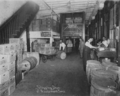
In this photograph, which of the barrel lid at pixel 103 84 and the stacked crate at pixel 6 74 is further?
the stacked crate at pixel 6 74

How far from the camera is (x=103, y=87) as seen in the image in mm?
2363

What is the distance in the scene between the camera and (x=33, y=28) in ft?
31.2

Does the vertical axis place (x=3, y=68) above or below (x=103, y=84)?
above

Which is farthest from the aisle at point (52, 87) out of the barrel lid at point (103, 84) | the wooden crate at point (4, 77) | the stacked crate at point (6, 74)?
the barrel lid at point (103, 84)

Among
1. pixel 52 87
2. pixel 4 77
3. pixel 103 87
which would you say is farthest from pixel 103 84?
pixel 4 77

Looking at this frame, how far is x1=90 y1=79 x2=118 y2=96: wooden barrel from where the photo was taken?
2285 millimetres

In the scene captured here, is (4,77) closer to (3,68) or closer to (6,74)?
(6,74)

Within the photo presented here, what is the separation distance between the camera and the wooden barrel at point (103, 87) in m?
2.29

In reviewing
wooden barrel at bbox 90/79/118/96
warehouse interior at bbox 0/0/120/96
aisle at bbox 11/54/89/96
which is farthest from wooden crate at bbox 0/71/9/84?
wooden barrel at bbox 90/79/118/96

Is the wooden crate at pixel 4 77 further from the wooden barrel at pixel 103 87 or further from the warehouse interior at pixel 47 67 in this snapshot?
the wooden barrel at pixel 103 87

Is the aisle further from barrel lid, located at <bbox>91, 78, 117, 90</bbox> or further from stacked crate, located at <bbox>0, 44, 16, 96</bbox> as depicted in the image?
barrel lid, located at <bbox>91, 78, 117, 90</bbox>

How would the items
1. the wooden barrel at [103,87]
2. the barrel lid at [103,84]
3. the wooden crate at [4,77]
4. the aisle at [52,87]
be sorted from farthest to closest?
1. the aisle at [52,87]
2. the wooden crate at [4,77]
3. the barrel lid at [103,84]
4. the wooden barrel at [103,87]

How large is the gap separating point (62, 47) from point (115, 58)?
15.8 ft

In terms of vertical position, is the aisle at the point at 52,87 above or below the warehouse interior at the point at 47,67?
below
